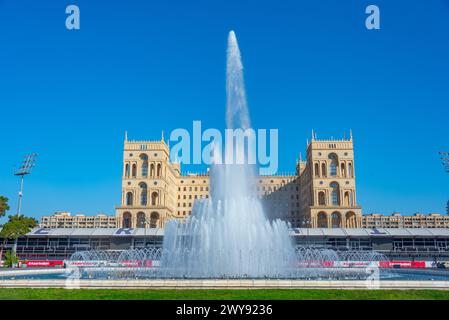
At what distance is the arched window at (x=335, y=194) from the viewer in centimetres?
7844

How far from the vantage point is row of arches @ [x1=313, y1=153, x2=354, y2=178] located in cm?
7888

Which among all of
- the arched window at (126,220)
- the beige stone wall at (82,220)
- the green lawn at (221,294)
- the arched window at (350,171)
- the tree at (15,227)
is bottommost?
the green lawn at (221,294)

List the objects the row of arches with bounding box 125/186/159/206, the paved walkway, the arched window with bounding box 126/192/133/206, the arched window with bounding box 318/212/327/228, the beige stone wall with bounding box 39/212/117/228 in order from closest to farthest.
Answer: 1. the paved walkway
2. the arched window with bounding box 318/212/327/228
3. the row of arches with bounding box 125/186/159/206
4. the arched window with bounding box 126/192/133/206
5. the beige stone wall with bounding box 39/212/117/228

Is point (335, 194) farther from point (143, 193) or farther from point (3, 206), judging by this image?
point (3, 206)

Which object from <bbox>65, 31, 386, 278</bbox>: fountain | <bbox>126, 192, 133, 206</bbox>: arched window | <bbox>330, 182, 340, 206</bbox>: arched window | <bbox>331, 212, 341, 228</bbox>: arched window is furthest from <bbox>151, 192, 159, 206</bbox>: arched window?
<bbox>65, 31, 386, 278</bbox>: fountain

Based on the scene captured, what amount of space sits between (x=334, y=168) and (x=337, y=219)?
936cm

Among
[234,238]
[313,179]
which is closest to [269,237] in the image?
[234,238]

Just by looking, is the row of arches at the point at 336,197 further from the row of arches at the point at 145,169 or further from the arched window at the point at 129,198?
the arched window at the point at 129,198

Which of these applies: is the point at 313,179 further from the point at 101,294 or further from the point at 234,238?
the point at 101,294

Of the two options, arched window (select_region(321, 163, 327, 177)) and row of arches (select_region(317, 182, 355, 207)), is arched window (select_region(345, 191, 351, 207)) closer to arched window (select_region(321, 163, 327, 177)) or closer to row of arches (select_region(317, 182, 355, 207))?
row of arches (select_region(317, 182, 355, 207))

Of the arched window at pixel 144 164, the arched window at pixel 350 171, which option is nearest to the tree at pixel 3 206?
the arched window at pixel 144 164

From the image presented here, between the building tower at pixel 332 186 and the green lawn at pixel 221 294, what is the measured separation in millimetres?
59960

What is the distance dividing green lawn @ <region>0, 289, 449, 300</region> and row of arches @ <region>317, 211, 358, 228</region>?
5972 centimetres
